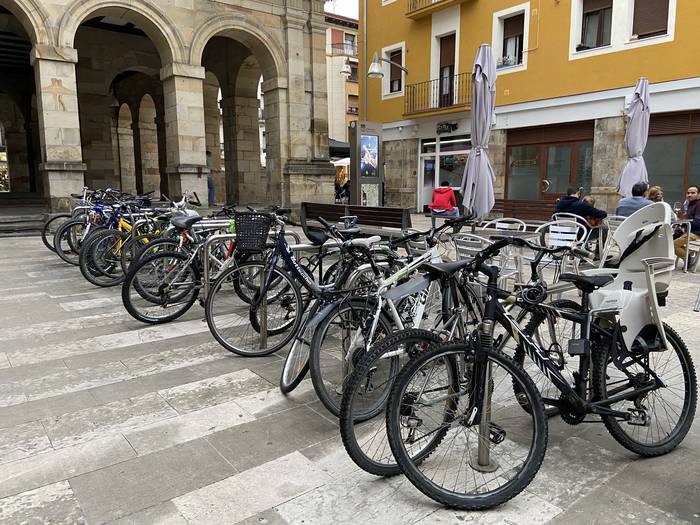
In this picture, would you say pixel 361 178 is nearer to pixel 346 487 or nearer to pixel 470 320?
pixel 470 320

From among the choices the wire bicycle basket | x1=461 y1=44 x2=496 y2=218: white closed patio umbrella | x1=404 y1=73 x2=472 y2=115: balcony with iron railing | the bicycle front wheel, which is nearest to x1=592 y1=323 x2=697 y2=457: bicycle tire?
the bicycle front wheel

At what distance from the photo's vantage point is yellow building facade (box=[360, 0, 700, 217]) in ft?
44.6

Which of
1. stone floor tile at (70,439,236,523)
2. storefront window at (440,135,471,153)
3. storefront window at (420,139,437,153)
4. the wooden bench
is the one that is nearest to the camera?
stone floor tile at (70,439,236,523)

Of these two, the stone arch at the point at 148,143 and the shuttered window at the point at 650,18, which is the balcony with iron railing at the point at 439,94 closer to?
the shuttered window at the point at 650,18

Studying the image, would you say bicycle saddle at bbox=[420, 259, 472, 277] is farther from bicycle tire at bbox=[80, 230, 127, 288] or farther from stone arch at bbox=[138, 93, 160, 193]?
stone arch at bbox=[138, 93, 160, 193]

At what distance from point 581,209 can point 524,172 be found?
32.9 feet

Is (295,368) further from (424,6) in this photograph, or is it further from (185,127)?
(424,6)

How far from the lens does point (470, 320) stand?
306 cm

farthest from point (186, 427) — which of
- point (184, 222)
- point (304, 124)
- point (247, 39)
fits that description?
point (247, 39)

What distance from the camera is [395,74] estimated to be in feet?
70.9

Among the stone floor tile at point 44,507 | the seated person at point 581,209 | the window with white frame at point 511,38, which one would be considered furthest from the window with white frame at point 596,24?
the stone floor tile at point 44,507

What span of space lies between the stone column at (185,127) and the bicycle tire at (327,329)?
9.58m

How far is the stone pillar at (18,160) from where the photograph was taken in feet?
76.6

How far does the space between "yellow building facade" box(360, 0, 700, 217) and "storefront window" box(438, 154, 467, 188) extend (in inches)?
1.7
